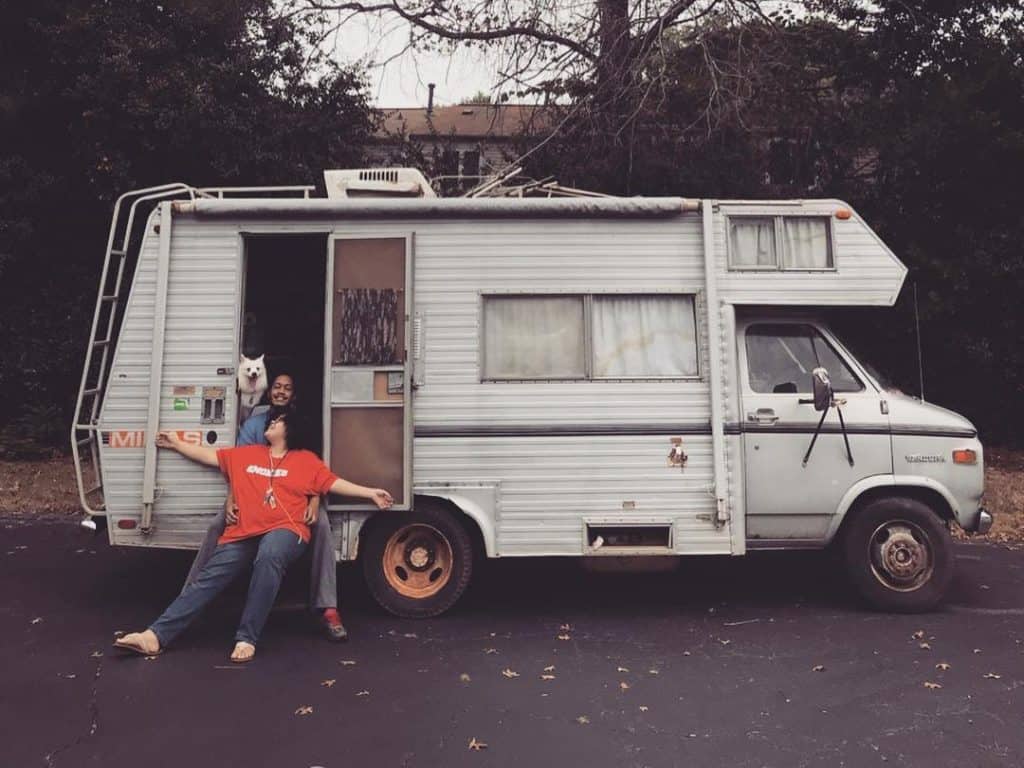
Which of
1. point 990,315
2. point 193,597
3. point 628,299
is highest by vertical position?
point 990,315

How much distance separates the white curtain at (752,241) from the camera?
217 inches

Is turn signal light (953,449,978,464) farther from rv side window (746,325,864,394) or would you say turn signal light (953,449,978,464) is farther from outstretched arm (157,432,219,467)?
outstretched arm (157,432,219,467)

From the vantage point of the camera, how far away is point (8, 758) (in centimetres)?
359

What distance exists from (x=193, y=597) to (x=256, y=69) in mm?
9769

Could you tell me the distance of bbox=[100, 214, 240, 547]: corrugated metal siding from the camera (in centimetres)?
525

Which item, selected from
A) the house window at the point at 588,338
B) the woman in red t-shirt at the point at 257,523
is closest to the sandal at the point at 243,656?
the woman in red t-shirt at the point at 257,523

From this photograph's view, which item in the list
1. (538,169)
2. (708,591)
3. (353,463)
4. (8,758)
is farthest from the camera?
(538,169)

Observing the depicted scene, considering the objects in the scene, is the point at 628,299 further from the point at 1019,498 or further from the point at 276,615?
the point at 1019,498

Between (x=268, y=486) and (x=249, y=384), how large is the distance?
0.81 m

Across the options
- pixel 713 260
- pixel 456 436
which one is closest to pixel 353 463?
pixel 456 436

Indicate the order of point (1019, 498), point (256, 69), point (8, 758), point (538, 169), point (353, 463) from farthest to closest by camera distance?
point (538, 169) < point (256, 69) < point (1019, 498) < point (353, 463) < point (8, 758)

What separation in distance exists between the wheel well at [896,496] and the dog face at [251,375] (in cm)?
429

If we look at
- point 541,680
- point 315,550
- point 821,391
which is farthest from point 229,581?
point 821,391

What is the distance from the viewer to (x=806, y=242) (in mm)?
5508
